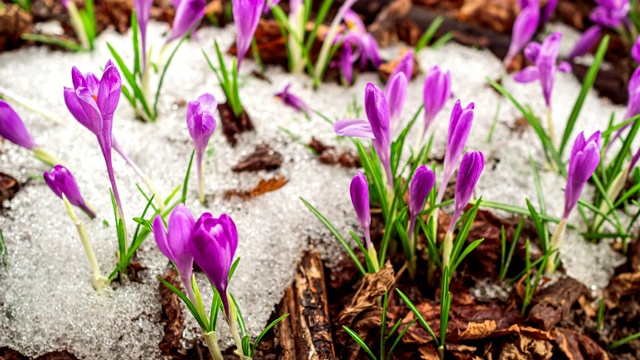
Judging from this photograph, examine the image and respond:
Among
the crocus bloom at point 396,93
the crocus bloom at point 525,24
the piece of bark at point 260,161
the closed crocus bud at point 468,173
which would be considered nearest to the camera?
the closed crocus bud at point 468,173

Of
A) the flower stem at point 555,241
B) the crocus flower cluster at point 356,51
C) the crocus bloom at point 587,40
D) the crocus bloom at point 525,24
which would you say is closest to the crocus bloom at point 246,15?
the crocus flower cluster at point 356,51

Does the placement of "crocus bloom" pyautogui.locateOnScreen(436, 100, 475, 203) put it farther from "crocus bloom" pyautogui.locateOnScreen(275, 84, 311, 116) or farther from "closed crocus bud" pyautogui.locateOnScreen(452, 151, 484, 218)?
"crocus bloom" pyautogui.locateOnScreen(275, 84, 311, 116)

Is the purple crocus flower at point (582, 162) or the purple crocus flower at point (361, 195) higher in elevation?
the purple crocus flower at point (582, 162)

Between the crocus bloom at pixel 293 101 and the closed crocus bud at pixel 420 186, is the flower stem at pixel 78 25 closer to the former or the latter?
the crocus bloom at pixel 293 101


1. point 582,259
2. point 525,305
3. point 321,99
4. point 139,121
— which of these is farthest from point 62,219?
point 582,259

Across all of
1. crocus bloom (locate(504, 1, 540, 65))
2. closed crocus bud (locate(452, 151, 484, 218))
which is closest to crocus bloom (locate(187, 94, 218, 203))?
closed crocus bud (locate(452, 151, 484, 218))

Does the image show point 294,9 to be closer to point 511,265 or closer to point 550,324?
point 511,265

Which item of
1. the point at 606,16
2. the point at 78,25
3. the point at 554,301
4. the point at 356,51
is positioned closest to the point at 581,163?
the point at 554,301

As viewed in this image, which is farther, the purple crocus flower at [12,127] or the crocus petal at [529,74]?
the crocus petal at [529,74]
